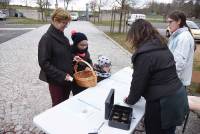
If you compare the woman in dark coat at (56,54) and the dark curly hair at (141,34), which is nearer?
the dark curly hair at (141,34)

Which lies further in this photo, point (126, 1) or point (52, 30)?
point (126, 1)

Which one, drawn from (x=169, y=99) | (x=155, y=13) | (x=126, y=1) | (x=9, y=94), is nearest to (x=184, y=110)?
(x=169, y=99)

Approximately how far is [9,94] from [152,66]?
12.8 feet

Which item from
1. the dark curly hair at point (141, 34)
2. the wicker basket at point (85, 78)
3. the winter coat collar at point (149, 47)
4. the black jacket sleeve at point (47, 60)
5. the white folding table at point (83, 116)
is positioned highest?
the dark curly hair at point (141, 34)

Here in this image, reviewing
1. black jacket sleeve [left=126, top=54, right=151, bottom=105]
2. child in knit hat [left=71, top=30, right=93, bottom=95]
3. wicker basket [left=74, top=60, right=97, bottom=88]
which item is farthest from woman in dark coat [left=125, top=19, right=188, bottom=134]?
child in knit hat [left=71, top=30, right=93, bottom=95]

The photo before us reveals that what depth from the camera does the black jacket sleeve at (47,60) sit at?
111 inches

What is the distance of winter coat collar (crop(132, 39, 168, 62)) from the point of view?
208 centimetres

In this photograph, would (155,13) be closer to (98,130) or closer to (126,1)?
(126,1)

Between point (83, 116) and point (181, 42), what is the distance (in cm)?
165

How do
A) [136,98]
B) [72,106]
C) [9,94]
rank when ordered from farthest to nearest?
[9,94] < [72,106] < [136,98]

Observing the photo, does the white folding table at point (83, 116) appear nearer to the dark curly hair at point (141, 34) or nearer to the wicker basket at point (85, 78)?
the wicker basket at point (85, 78)

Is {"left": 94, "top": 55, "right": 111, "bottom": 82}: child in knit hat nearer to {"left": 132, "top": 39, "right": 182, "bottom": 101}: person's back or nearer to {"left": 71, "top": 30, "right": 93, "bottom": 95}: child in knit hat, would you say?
{"left": 71, "top": 30, "right": 93, "bottom": 95}: child in knit hat

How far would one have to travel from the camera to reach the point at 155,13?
194 ft

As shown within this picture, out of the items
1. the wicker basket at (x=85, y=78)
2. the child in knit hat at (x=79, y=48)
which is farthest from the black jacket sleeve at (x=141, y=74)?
the child in knit hat at (x=79, y=48)
